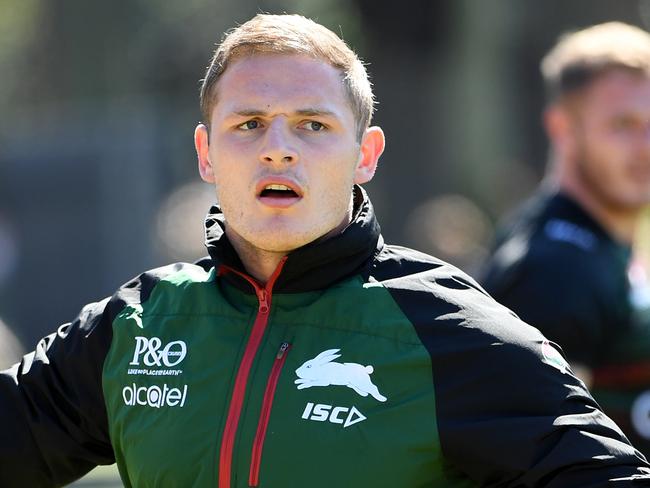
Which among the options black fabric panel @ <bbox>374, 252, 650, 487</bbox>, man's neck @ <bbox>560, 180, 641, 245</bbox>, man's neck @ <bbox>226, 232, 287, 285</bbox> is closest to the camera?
black fabric panel @ <bbox>374, 252, 650, 487</bbox>

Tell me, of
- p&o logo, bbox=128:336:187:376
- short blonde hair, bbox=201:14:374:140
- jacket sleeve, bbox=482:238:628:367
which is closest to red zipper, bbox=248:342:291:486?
p&o logo, bbox=128:336:187:376

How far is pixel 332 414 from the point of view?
3031 mm

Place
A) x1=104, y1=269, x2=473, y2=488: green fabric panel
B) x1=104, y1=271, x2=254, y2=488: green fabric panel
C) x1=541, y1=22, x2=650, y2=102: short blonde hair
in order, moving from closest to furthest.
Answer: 1. x1=104, y1=269, x2=473, y2=488: green fabric panel
2. x1=104, y1=271, x2=254, y2=488: green fabric panel
3. x1=541, y1=22, x2=650, y2=102: short blonde hair

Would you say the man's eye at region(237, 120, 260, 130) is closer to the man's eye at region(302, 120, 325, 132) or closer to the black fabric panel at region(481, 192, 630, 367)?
the man's eye at region(302, 120, 325, 132)

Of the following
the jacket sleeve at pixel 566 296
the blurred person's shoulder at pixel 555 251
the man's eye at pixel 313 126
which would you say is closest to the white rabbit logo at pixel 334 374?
the man's eye at pixel 313 126

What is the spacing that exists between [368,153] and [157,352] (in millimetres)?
728

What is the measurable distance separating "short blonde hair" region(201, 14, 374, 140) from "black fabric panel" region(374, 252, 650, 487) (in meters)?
0.51

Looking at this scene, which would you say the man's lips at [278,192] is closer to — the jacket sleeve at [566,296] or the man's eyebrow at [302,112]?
the man's eyebrow at [302,112]

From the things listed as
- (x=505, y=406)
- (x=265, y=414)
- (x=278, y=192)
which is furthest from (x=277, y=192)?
(x=505, y=406)

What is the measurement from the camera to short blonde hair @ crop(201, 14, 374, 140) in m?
3.26

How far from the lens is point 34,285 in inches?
631

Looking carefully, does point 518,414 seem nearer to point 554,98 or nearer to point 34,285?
point 554,98

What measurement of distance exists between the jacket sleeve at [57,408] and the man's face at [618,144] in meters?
2.74

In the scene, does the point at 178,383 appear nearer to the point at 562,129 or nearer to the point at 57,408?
the point at 57,408
